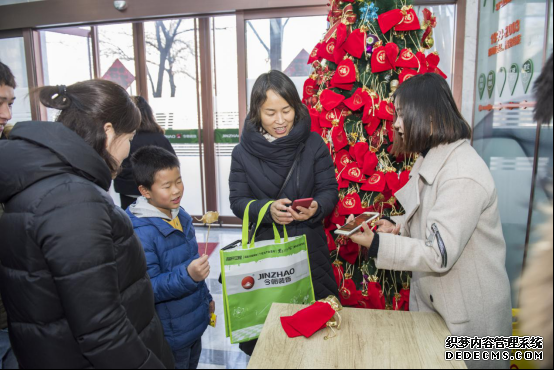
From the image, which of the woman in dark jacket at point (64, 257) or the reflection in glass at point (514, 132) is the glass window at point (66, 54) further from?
the reflection in glass at point (514, 132)

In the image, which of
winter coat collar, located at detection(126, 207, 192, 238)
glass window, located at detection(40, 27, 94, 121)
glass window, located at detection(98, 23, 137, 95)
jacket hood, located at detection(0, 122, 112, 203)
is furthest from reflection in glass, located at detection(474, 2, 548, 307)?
glass window, located at detection(40, 27, 94, 121)

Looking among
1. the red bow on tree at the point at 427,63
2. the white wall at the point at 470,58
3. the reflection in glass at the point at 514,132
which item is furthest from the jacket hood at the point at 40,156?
the white wall at the point at 470,58

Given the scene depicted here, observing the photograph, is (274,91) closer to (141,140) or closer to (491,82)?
(141,140)

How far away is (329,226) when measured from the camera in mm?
2213

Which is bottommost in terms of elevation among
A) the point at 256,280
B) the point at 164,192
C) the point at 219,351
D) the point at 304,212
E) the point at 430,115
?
the point at 219,351

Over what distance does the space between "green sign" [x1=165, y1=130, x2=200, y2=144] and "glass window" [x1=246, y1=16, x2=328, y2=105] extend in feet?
3.42

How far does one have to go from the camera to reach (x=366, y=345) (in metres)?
1.03

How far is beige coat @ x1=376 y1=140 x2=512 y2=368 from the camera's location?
1.10m

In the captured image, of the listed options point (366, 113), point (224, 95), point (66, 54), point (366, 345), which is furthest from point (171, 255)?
point (66, 54)

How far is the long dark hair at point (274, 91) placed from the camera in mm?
1703

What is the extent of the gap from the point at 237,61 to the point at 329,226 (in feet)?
9.62

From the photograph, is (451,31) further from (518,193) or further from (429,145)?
(429,145)

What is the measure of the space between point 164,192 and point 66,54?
183 inches

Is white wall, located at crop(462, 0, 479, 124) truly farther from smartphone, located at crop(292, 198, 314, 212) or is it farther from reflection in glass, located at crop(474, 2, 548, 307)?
smartphone, located at crop(292, 198, 314, 212)
